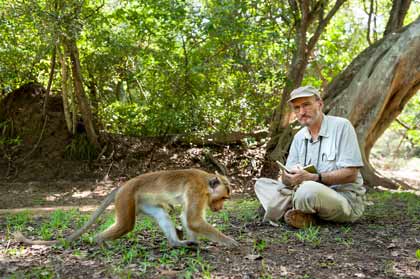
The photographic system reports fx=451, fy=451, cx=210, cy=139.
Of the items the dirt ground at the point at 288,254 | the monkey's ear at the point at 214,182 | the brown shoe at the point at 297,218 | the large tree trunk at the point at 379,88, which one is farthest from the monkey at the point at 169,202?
the large tree trunk at the point at 379,88

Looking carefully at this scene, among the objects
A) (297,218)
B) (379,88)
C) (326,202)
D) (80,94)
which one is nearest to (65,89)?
(80,94)

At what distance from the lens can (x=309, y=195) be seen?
5.01 meters

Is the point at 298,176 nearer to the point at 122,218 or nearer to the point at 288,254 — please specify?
the point at 288,254

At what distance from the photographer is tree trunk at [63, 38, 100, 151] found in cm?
1098

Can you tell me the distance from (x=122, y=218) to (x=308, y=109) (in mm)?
2478

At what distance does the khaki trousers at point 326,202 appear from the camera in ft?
16.4

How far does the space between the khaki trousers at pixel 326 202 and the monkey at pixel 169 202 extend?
105 centimetres

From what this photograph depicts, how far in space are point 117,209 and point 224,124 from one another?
8146 millimetres

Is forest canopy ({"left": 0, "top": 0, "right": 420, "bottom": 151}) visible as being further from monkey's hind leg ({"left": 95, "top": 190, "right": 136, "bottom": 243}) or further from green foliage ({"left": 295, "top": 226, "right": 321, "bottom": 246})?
monkey's hind leg ({"left": 95, "top": 190, "right": 136, "bottom": 243})

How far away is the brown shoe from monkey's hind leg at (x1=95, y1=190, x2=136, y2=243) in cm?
194

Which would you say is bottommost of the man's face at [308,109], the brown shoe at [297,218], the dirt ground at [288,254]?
the dirt ground at [288,254]

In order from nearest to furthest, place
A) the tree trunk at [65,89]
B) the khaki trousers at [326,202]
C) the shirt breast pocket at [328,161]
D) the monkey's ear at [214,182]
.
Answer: the monkey's ear at [214,182], the khaki trousers at [326,202], the shirt breast pocket at [328,161], the tree trunk at [65,89]

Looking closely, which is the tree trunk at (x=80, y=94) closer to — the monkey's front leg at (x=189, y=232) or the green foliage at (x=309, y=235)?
the monkey's front leg at (x=189, y=232)

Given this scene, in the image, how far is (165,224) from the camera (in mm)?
4477
